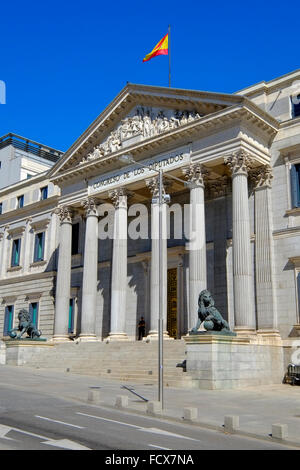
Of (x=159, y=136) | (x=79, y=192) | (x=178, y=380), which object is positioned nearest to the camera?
(x=178, y=380)

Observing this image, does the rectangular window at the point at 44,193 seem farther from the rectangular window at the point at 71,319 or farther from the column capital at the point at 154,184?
the column capital at the point at 154,184

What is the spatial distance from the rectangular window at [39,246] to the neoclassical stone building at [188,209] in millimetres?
4950

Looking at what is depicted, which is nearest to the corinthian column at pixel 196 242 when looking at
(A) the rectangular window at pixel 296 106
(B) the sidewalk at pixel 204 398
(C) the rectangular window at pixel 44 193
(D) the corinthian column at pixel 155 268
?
(D) the corinthian column at pixel 155 268

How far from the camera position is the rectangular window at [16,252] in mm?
52162

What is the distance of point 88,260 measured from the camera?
3688 centimetres

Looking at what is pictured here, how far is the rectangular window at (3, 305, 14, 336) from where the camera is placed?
50.3 metres

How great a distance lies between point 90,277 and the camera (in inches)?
1438

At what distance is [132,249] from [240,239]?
13.9 metres

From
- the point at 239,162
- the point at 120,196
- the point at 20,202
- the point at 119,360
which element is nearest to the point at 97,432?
the point at 119,360

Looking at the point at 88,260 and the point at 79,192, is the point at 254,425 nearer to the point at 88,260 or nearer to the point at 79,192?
the point at 88,260

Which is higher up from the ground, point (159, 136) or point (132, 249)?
point (159, 136)

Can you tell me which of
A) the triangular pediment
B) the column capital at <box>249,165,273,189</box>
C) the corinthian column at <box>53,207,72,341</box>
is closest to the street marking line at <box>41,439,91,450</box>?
the triangular pediment

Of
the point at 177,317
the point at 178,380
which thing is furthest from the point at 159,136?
the point at 178,380

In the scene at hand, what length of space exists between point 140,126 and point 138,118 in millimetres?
746
